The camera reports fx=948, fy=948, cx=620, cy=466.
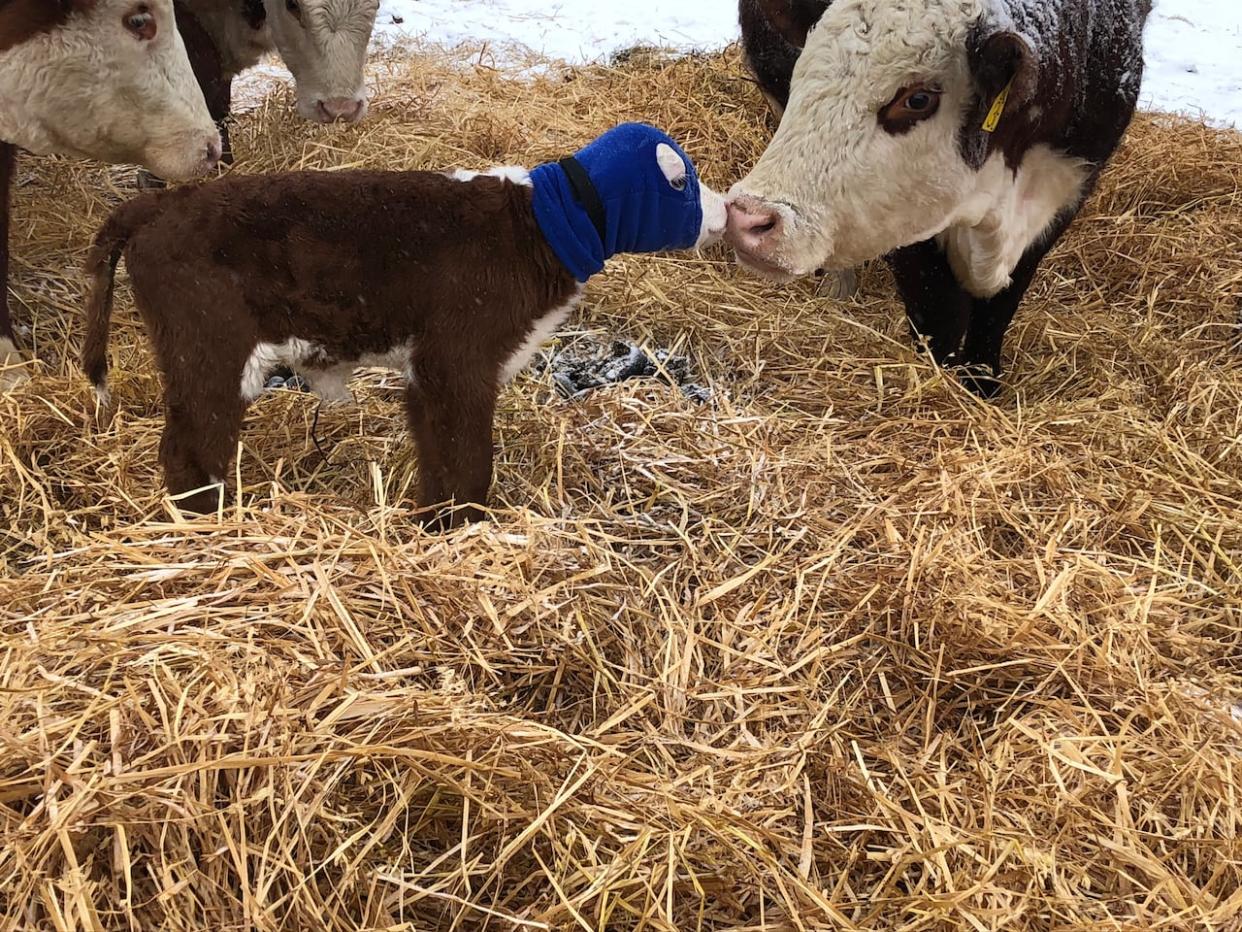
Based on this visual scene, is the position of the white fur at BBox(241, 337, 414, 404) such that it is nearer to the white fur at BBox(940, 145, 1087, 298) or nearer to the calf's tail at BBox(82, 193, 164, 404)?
the calf's tail at BBox(82, 193, 164, 404)

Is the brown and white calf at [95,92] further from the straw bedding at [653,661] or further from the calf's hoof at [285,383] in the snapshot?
the calf's hoof at [285,383]

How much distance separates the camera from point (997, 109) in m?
2.65

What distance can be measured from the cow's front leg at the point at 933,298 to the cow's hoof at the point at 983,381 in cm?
8

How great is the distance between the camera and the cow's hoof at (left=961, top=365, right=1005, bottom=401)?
3473 millimetres

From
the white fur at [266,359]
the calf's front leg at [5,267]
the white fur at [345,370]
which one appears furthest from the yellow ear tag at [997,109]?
the calf's front leg at [5,267]

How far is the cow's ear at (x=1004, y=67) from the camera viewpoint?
247 centimetres

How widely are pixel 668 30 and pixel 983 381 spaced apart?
555cm

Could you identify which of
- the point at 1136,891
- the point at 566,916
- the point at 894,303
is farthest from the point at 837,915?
the point at 894,303

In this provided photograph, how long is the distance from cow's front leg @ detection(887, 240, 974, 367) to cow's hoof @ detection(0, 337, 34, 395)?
2.90 meters

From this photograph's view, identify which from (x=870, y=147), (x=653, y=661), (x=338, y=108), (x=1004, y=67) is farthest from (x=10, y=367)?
(x=1004, y=67)

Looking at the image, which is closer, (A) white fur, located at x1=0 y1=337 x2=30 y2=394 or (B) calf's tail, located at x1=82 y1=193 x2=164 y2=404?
(B) calf's tail, located at x1=82 y1=193 x2=164 y2=404

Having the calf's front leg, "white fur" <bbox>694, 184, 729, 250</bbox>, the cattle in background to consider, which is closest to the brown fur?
"white fur" <bbox>694, 184, 729, 250</bbox>

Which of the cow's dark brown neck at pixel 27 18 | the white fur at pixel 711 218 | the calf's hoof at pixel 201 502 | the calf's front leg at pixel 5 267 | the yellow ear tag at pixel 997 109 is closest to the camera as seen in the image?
the calf's hoof at pixel 201 502

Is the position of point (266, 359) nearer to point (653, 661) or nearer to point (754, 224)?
point (653, 661)
